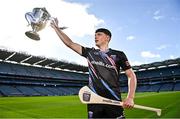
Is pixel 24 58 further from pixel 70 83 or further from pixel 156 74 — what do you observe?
pixel 156 74

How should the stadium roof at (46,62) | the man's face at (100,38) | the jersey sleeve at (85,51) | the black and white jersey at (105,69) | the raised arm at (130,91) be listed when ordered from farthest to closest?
the stadium roof at (46,62) < the jersey sleeve at (85,51) < the man's face at (100,38) < the black and white jersey at (105,69) < the raised arm at (130,91)

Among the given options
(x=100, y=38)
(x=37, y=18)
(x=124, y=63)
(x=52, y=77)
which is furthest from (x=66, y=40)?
(x=52, y=77)

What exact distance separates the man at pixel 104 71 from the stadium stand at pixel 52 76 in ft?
224

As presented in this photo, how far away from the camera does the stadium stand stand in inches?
3164

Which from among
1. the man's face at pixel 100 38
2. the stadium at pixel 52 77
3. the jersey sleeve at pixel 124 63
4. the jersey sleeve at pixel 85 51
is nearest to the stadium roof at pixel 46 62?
the stadium at pixel 52 77

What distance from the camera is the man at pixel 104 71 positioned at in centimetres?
605

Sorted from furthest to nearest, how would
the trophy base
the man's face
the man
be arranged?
the trophy base < the man's face < the man

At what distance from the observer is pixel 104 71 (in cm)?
629

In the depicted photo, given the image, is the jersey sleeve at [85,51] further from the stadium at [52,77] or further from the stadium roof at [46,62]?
the stadium roof at [46,62]

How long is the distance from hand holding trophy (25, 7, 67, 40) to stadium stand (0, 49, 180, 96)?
221 feet

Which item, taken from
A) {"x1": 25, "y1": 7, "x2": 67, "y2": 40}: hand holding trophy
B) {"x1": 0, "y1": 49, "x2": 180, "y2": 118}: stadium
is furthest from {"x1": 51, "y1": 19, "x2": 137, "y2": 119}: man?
{"x1": 0, "y1": 49, "x2": 180, "y2": 118}: stadium

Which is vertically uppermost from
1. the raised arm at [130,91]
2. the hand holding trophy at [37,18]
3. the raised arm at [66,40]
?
the hand holding trophy at [37,18]

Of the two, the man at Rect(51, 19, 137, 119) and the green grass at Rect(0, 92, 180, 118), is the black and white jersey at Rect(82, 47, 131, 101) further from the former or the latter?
the green grass at Rect(0, 92, 180, 118)

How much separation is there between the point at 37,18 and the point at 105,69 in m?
1.86
